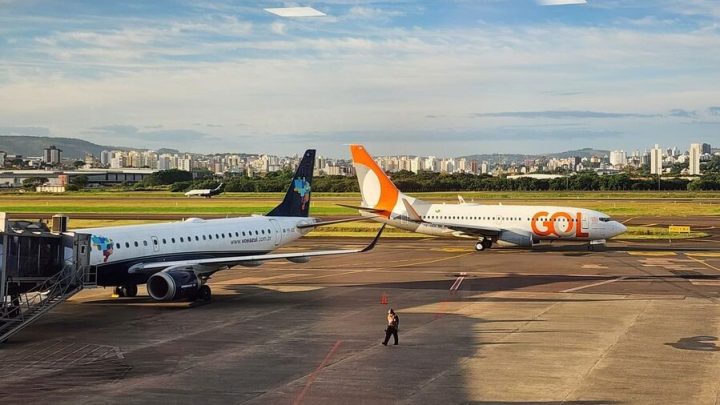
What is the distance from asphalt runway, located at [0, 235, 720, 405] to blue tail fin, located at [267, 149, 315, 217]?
153 inches

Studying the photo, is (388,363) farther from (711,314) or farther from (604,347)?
(711,314)

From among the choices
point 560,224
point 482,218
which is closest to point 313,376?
point 560,224

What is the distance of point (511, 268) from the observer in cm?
5469

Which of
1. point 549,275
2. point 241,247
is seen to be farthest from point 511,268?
point 241,247

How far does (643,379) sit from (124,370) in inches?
599

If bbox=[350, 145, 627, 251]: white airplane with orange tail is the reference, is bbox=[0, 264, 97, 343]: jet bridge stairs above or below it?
below

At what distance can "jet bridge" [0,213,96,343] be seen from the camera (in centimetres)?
3105

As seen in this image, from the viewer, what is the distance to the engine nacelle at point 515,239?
67.2 m

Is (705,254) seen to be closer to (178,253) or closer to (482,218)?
(482,218)

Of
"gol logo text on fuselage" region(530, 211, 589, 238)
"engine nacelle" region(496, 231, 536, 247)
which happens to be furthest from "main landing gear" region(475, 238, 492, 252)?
"gol logo text on fuselage" region(530, 211, 589, 238)

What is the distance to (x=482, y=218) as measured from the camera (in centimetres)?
6944

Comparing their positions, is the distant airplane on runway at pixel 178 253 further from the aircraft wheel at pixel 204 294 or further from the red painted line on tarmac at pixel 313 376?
the red painted line on tarmac at pixel 313 376

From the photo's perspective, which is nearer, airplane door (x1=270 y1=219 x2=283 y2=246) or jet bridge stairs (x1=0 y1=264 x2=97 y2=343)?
jet bridge stairs (x1=0 y1=264 x2=97 y2=343)

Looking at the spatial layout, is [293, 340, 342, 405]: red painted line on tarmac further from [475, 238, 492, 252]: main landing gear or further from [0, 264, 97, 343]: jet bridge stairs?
[475, 238, 492, 252]: main landing gear
